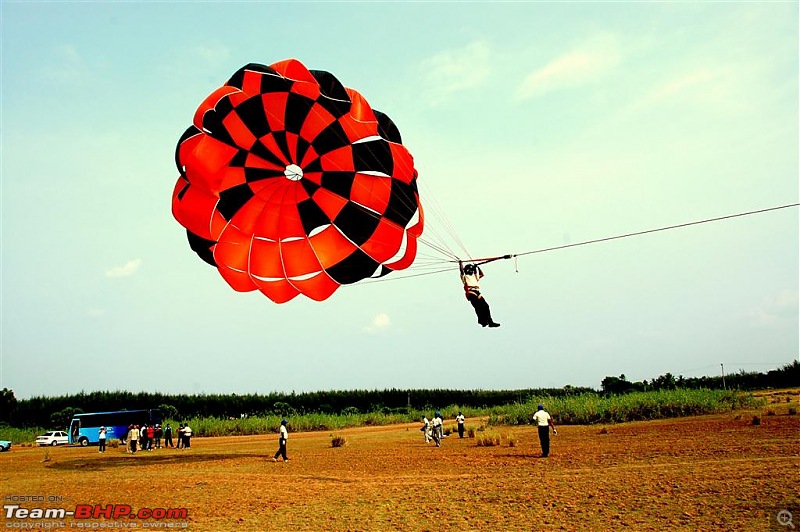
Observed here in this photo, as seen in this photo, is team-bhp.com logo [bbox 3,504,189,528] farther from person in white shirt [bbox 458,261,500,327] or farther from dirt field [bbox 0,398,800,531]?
person in white shirt [bbox 458,261,500,327]

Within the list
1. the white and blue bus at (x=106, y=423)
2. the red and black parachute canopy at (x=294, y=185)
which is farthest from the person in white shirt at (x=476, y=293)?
the white and blue bus at (x=106, y=423)

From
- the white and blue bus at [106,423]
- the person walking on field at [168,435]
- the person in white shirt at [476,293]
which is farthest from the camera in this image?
the white and blue bus at [106,423]

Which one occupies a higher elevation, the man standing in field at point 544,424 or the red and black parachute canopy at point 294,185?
the red and black parachute canopy at point 294,185

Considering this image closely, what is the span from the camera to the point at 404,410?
6556 cm

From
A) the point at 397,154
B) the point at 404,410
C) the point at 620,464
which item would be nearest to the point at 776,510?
the point at 620,464

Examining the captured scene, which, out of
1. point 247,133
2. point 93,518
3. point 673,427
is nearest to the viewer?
point 93,518

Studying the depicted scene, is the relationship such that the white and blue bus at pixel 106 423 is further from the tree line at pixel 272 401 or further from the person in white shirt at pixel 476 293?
the person in white shirt at pixel 476 293

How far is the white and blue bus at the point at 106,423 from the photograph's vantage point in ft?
131

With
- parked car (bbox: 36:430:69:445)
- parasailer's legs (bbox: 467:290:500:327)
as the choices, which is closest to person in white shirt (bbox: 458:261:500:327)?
parasailer's legs (bbox: 467:290:500:327)

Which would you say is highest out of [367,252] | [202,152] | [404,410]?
[202,152]

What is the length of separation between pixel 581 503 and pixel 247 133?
1181 centimetres

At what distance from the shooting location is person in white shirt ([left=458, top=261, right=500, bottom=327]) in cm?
1465

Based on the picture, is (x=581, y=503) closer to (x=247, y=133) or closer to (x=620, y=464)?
(x=620, y=464)

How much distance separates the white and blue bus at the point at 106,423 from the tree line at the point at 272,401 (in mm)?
16840
